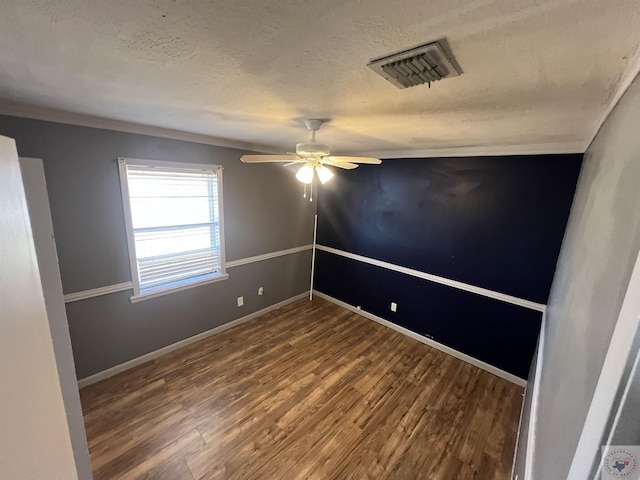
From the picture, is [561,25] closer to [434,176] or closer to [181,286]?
[434,176]

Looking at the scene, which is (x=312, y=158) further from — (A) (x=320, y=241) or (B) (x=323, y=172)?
(A) (x=320, y=241)

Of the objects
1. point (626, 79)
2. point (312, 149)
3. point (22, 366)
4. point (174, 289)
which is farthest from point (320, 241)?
point (22, 366)

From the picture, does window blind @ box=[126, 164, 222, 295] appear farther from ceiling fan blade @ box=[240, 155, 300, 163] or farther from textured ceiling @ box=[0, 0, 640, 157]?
ceiling fan blade @ box=[240, 155, 300, 163]

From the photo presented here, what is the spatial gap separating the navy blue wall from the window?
6.10ft

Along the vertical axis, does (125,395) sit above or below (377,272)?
below

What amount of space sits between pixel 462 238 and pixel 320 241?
2.16 m

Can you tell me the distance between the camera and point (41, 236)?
36.8 inches

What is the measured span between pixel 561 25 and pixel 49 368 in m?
1.58

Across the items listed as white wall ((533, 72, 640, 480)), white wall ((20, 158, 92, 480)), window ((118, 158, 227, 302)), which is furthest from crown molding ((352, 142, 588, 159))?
white wall ((20, 158, 92, 480))

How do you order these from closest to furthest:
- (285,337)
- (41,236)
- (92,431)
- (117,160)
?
(41,236) < (92,431) < (117,160) < (285,337)

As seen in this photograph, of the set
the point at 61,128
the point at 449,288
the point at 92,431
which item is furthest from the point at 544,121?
the point at 92,431

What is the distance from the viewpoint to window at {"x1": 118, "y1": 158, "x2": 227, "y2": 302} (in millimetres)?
2527

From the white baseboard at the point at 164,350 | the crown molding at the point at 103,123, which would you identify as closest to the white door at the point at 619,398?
the crown molding at the point at 103,123

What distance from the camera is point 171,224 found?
2807mm
